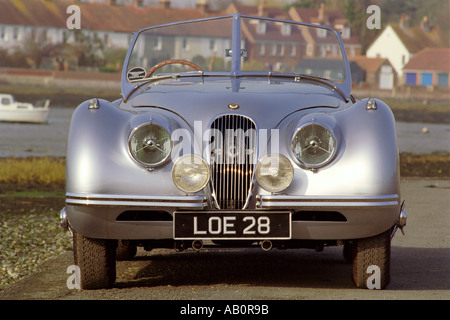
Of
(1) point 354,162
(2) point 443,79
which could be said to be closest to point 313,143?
(1) point 354,162

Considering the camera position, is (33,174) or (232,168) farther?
(33,174)

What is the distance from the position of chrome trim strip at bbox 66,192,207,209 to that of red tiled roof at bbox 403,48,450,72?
81.7 meters

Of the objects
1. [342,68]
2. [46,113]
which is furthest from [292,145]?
[46,113]

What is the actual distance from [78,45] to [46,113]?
2163cm

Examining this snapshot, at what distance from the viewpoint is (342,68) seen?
699cm

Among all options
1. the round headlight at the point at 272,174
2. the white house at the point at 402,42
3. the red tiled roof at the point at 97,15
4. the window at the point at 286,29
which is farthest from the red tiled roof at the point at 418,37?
the round headlight at the point at 272,174

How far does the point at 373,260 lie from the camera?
18.1 feet

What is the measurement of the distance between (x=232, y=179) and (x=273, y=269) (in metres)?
1.64

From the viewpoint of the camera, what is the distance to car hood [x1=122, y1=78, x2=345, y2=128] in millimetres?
5547

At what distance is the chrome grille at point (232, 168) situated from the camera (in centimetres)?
538

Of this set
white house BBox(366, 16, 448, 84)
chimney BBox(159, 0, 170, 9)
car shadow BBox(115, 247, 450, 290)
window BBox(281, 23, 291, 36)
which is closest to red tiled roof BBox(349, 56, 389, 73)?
white house BBox(366, 16, 448, 84)

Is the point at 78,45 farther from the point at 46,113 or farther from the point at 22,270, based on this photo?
the point at 22,270

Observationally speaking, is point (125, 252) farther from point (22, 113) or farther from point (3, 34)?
point (3, 34)

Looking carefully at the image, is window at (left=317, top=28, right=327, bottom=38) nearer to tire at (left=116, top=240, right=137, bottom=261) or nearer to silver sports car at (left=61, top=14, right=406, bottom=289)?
silver sports car at (left=61, top=14, right=406, bottom=289)
